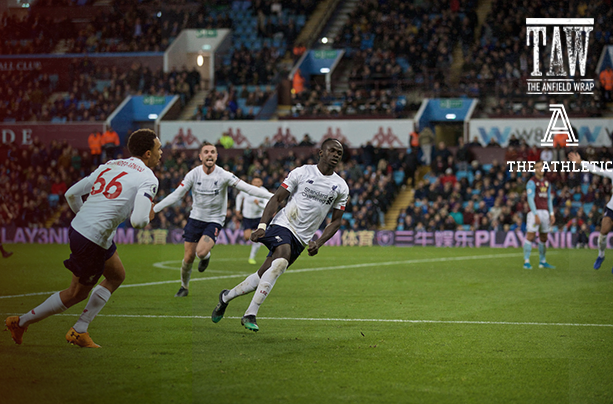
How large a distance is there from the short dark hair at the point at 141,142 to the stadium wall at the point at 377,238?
21.3 m

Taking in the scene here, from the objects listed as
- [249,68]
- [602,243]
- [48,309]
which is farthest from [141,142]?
A: [249,68]

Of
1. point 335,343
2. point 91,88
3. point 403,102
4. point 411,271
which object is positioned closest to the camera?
point 335,343

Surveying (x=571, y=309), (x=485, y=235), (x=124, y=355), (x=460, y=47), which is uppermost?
(x=460, y=47)

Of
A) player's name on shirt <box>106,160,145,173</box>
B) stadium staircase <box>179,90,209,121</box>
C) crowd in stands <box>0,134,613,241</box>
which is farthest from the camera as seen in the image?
stadium staircase <box>179,90,209,121</box>

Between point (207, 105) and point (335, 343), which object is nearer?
point (335, 343)

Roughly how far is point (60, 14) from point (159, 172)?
55.0 ft

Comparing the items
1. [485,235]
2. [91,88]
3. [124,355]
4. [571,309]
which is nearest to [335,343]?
[124,355]

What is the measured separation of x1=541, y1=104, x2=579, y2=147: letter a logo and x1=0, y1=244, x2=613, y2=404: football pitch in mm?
16563

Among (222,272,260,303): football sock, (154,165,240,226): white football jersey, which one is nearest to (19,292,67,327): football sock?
(222,272,260,303): football sock

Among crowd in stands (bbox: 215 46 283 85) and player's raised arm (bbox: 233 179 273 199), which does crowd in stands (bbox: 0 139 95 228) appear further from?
player's raised arm (bbox: 233 179 273 199)

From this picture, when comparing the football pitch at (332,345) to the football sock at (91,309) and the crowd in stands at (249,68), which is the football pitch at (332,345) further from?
the crowd in stands at (249,68)

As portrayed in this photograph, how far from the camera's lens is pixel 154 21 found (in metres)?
42.2

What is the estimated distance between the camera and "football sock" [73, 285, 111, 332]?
7.65m

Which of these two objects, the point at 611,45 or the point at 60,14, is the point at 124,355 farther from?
the point at 60,14
